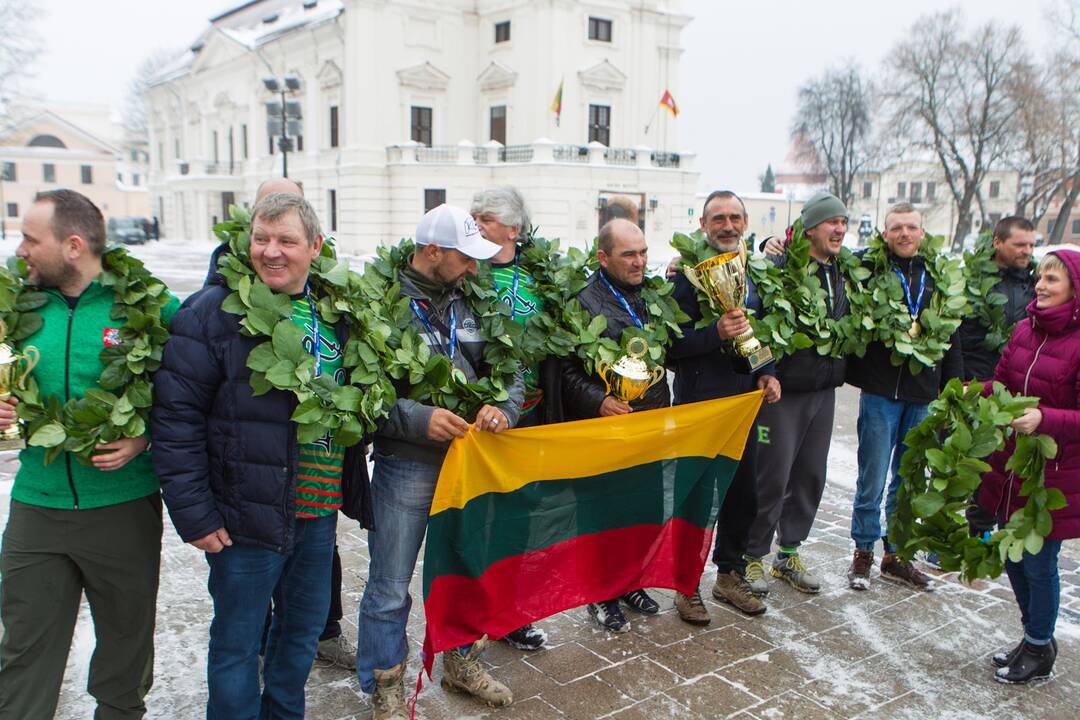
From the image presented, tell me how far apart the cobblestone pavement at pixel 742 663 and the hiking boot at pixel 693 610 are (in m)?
0.06

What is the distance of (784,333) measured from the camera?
502cm

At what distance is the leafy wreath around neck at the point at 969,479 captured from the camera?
4152mm

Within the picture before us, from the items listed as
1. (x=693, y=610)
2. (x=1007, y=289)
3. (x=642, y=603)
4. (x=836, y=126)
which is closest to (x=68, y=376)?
(x=642, y=603)

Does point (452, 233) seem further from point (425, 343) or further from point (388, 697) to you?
point (388, 697)

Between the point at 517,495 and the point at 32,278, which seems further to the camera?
the point at 517,495

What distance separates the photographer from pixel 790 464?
5367 millimetres

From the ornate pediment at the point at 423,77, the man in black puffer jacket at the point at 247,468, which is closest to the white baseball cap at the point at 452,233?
the man in black puffer jacket at the point at 247,468

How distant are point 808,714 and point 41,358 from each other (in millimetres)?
3581

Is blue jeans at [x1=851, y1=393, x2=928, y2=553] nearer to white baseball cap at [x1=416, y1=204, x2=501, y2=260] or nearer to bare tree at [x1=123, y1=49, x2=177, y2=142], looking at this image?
white baseball cap at [x1=416, y1=204, x2=501, y2=260]

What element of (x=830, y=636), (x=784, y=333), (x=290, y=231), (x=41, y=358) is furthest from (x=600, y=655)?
(x=41, y=358)

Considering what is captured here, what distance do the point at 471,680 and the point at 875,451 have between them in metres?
3.06

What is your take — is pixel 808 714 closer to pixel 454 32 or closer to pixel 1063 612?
pixel 1063 612

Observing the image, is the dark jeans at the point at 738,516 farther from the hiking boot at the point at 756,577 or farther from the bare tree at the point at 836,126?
the bare tree at the point at 836,126

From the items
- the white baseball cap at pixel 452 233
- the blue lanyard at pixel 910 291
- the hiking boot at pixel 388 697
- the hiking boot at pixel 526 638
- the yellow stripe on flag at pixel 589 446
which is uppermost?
the white baseball cap at pixel 452 233
